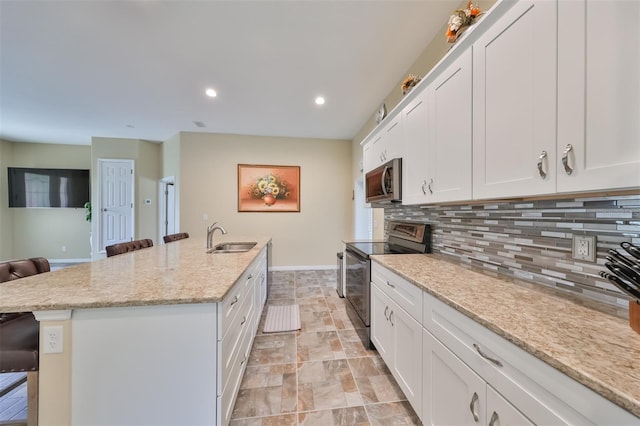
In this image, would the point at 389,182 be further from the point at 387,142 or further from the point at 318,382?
the point at 318,382

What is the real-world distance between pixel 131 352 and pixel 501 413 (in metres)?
1.45

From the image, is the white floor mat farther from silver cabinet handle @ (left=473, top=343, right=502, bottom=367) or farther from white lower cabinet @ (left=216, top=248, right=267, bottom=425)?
silver cabinet handle @ (left=473, top=343, right=502, bottom=367)

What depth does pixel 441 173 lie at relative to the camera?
1.51 metres

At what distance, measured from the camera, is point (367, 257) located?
6.52 ft

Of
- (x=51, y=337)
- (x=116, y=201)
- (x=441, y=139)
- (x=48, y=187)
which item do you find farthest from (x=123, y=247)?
(x=48, y=187)

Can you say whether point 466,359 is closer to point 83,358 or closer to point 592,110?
point 592,110

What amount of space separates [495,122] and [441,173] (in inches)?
17.7

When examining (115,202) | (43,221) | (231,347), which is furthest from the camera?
(43,221)

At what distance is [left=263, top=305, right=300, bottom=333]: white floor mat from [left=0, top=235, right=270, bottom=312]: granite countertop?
3.74 feet

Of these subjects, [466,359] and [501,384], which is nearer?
[501,384]

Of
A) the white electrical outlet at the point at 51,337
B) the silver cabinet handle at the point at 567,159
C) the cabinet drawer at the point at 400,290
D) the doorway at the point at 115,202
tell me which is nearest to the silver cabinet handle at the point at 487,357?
the cabinet drawer at the point at 400,290

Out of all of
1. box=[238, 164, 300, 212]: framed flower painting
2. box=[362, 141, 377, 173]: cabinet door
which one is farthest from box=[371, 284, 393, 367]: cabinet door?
box=[238, 164, 300, 212]: framed flower painting

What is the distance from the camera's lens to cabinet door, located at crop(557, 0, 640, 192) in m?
0.66

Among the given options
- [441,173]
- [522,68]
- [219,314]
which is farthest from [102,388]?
[522,68]
